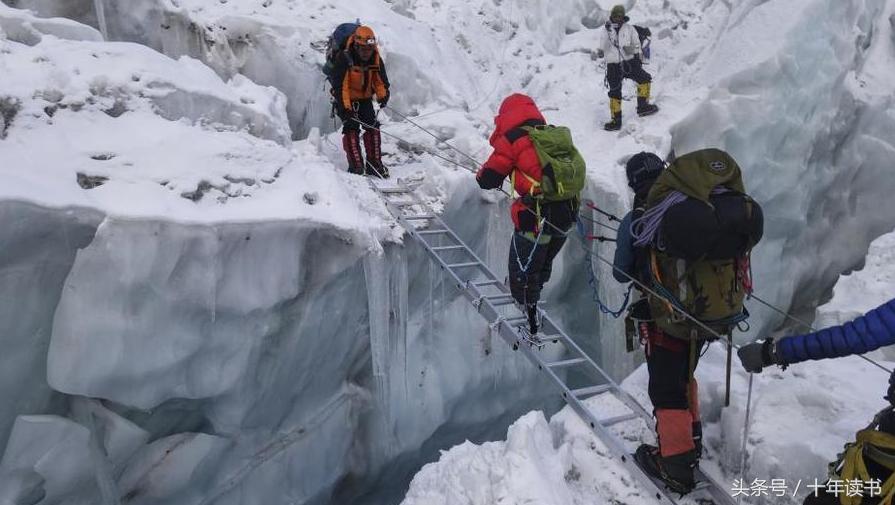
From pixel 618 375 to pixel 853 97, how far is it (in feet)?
16.6

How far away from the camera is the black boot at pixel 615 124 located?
8.02m

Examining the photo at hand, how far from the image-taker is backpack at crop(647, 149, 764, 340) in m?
2.74

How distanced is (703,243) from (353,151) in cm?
383

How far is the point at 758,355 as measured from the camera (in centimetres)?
267

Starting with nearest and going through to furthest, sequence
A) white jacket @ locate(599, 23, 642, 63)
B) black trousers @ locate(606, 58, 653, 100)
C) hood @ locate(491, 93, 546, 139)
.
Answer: hood @ locate(491, 93, 546, 139) < black trousers @ locate(606, 58, 653, 100) < white jacket @ locate(599, 23, 642, 63)

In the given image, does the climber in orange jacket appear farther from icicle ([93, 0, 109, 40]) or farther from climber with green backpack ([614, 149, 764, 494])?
climber with green backpack ([614, 149, 764, 494])

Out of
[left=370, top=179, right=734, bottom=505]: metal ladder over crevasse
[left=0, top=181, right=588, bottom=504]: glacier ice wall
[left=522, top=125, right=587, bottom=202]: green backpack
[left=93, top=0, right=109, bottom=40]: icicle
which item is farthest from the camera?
[left=93, top=0, right=109, bottom=40]: icicle

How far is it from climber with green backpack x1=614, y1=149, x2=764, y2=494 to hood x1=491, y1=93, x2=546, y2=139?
109 centimetres

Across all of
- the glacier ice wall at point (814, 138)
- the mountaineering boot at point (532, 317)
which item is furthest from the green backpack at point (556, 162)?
the glacier ice wall at point (814, 138)

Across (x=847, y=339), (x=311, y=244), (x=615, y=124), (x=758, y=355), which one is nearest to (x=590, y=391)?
(x=758, y=355)

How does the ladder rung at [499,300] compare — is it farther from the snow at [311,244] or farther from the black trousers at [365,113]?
the black trousers at [365,113]

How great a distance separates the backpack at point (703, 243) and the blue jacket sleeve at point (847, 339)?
0.42 m

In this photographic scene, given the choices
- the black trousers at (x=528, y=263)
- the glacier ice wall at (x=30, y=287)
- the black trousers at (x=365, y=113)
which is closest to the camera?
the glacier ice wall at (x=30, y=287)

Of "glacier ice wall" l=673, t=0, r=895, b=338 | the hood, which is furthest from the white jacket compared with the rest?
the hood
